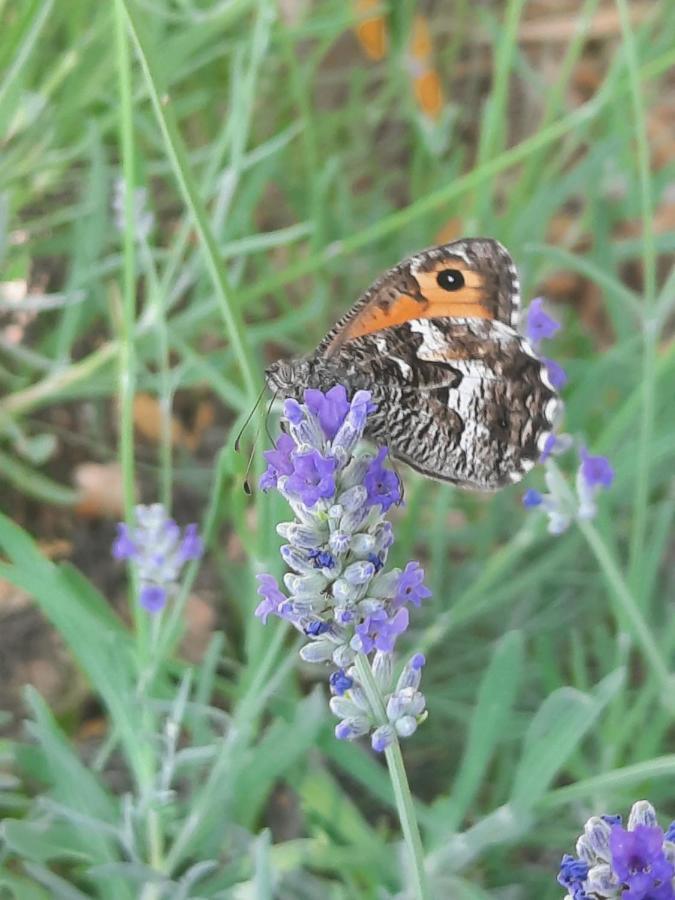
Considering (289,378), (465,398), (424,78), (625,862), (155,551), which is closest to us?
(625,862)

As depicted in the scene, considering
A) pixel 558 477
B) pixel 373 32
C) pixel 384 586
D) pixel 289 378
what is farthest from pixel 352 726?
pixel 373 32

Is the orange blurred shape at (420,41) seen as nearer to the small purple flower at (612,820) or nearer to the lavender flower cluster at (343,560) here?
the lavender flower cluster at (343,560)

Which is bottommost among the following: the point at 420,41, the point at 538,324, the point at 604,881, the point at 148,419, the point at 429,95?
the point at 604,881

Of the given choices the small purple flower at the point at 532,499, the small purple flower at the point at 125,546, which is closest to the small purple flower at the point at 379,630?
the small purple flower at the point at 532,499

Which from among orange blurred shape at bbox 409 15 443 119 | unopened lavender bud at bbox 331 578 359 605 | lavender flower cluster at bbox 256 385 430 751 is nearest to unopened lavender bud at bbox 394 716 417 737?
lavender flower cluster at bbox 256 385 430 751

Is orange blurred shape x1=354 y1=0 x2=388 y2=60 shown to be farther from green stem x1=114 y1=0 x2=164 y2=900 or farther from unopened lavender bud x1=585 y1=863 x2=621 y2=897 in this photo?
unopened lavender bud x1=585 y1=863 x2=621 y2=897

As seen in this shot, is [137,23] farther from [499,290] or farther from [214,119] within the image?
[214,119]

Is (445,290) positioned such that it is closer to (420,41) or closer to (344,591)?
(344,591)
